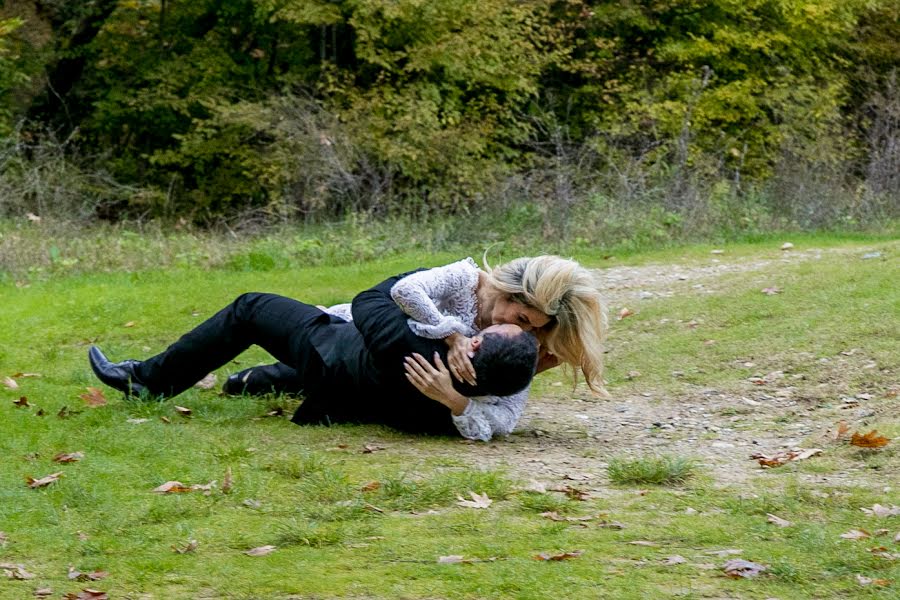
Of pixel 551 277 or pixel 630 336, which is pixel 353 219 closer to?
pixel 630 336

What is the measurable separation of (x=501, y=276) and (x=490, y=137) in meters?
16.9

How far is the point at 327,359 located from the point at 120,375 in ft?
4.39

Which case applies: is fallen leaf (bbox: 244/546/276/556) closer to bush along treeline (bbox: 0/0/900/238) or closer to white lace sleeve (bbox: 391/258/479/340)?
white lace sleeve (bbox: 391/258/479/340)

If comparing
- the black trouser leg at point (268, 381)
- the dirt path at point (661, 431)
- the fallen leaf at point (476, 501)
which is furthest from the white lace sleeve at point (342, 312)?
the fallen leaf at point (476, 501)

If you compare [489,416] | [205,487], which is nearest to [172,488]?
[205,487]

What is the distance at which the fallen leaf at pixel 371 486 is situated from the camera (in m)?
5.37

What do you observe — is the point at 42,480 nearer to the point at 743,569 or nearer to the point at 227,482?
the point at 227,482

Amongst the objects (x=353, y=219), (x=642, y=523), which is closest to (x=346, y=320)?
(x=642, y=523)

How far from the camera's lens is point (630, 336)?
9.74 meters

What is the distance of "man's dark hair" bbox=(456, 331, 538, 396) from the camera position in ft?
19.2

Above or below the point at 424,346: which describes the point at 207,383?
below

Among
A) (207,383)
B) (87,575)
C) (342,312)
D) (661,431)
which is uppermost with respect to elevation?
(342,312)

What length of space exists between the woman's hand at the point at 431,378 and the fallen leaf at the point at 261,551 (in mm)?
1733

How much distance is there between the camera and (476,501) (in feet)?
17.1
